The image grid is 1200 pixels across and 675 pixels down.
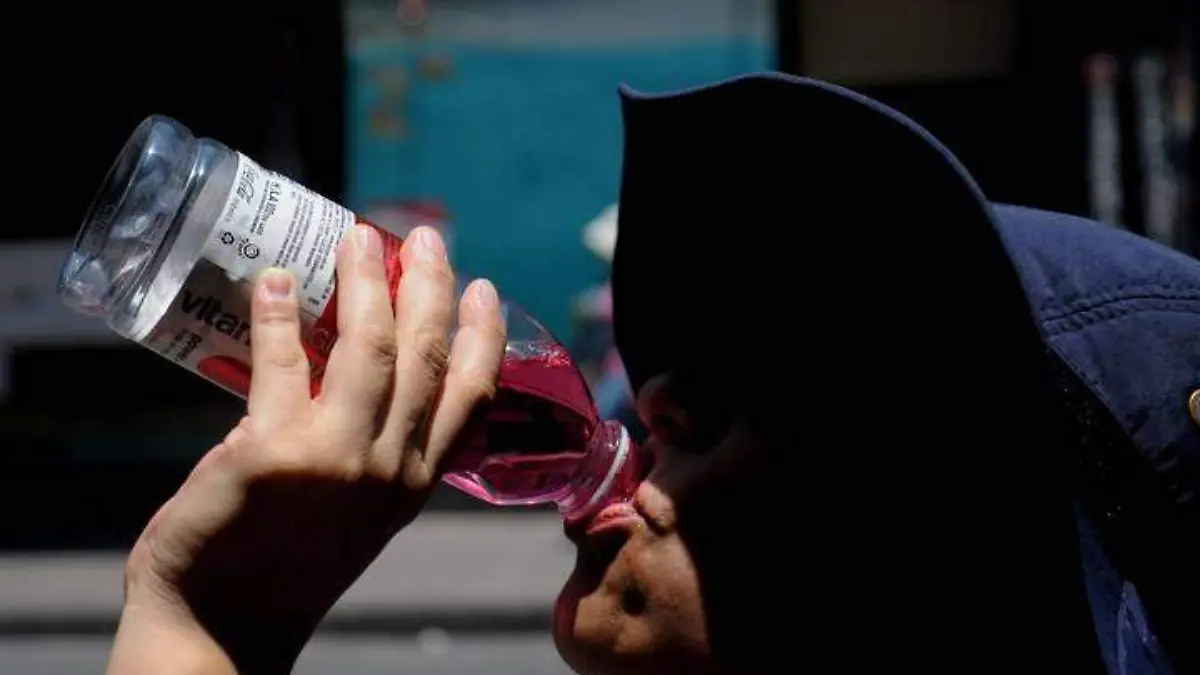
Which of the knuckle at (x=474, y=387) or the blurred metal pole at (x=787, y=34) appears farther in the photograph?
the blurred metal pole at (x=787, y=34)

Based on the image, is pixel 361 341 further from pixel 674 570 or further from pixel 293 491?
pixel 674 570

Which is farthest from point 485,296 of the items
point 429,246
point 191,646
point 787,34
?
point 787,34

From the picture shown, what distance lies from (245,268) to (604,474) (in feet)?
1.09

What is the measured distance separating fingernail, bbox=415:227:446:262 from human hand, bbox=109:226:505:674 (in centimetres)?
6

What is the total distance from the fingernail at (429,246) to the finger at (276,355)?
0.30 ft

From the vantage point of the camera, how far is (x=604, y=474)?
1.52m

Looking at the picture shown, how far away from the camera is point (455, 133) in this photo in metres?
11.6

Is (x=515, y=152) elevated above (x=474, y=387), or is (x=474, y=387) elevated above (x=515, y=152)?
(x=474, y=387)

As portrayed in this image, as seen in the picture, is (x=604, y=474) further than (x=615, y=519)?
Yes

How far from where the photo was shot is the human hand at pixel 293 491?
1.16m

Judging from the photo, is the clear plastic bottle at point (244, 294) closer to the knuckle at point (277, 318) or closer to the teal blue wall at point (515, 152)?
the knuckle at point (277, 318)

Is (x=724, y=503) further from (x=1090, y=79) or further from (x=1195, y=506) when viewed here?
(x=1090, y=79)

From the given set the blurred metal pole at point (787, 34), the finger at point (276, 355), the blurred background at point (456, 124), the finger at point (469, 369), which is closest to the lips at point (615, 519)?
the finger at point (469, 369)

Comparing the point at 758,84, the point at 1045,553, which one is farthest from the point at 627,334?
the point at 1045,553
